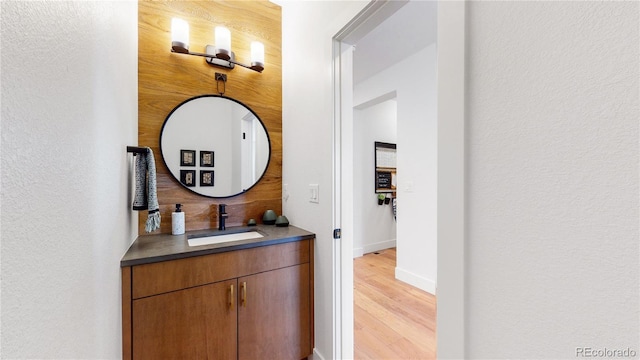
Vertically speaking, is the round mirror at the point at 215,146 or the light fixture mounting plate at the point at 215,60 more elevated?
the light fixture mounting plate at the point at 215,60

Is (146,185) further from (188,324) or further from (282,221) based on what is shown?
(282,221)

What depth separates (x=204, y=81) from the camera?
68.1 inches

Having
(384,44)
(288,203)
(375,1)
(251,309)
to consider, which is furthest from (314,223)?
(384,44)

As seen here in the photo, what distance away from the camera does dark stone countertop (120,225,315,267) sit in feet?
3.67

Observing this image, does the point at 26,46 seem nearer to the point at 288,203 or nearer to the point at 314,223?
the point at 314,223

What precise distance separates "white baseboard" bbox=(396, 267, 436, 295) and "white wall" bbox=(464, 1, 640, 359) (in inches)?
78.4

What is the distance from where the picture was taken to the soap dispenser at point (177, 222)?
1.56 metres

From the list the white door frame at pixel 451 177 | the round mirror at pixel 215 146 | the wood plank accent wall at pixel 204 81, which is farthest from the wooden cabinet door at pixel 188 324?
the white door frame at pixel 451 177

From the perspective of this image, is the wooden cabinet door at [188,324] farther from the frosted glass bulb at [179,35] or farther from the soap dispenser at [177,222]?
the frosted glass bulb at [179,35]

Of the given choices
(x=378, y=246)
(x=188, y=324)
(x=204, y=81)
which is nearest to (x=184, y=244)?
(x=188, y=324)

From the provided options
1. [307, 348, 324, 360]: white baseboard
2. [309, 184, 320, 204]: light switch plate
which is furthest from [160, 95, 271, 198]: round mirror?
[307, 348, 324, 360]: white baseboard

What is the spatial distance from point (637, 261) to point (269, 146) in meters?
1.85

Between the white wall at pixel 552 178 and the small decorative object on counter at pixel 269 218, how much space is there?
144 cm

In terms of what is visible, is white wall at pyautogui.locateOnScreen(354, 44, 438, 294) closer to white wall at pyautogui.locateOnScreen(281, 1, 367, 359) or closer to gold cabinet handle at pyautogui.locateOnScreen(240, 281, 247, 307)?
white wall at pyautogui.locateOnScreen(281, 1, 367, 359)
